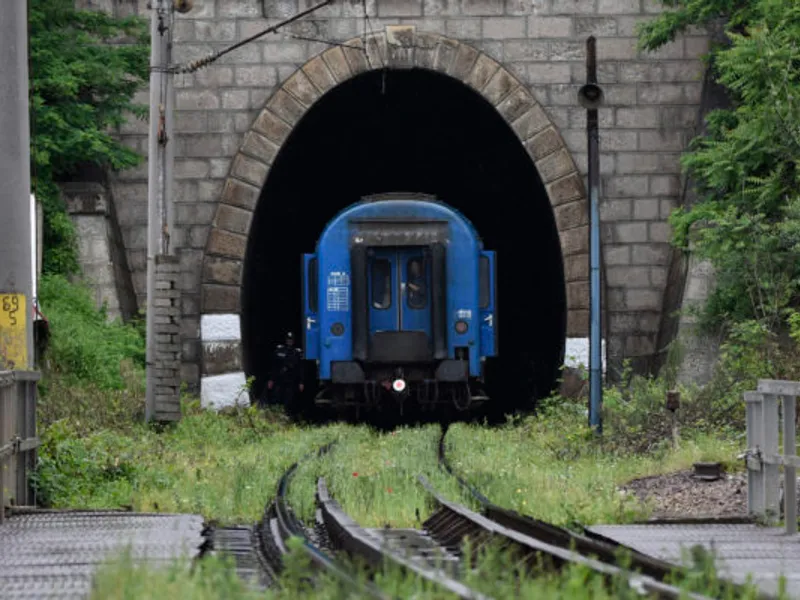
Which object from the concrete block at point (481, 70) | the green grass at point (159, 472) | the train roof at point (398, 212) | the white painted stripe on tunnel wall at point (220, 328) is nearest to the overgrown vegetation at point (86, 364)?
the green grass at point (159, 472)

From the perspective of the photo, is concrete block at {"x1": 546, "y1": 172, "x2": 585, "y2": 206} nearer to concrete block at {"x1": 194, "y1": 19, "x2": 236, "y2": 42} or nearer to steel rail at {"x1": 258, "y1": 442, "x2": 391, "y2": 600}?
concrete block at {"x1": 194, "y1": 19, "x2": 236, "y2": 42}

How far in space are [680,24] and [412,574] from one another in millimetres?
19481

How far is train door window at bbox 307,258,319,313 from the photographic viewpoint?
26.2 m

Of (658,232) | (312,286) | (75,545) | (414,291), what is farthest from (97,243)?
(75,545)

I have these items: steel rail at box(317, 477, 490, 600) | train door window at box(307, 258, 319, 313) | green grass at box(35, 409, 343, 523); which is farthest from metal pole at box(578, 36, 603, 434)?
steel rail at box(317, 477, 490, 600)

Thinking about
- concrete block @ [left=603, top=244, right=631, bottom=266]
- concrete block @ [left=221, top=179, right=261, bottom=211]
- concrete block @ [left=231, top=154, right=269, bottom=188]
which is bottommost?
concrete block @ [left=603, top=244, right=631, bottom=266]

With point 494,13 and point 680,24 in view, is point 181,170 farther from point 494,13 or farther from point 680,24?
point 680,24

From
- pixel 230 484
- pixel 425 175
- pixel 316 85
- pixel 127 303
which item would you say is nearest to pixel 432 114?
pixel 425 175

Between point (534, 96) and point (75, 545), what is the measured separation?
18890 millimetres

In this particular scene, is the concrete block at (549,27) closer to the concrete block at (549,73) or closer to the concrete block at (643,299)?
the concrete block at (549,73)

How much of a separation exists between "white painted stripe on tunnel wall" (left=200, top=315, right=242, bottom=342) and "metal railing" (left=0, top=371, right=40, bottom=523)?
47.0ft

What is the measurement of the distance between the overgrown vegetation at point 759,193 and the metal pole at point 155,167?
23.6ft

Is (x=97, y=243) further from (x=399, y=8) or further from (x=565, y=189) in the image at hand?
(x=565, y=189)

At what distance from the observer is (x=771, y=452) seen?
1078 cm
